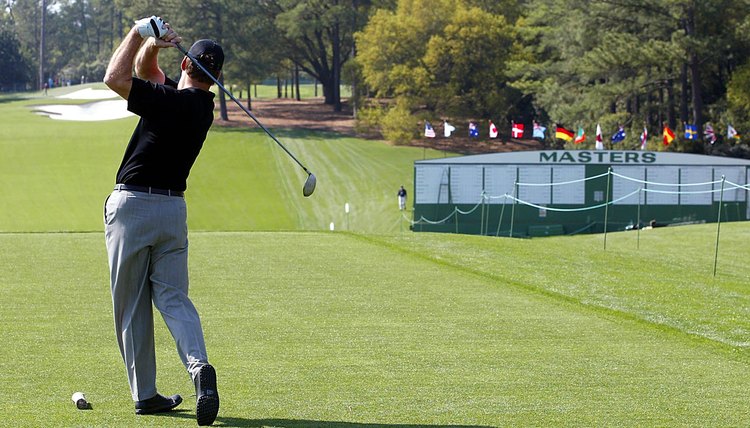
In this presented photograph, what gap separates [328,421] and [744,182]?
39.9 metres

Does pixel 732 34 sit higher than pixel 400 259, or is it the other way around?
pixel 732 34

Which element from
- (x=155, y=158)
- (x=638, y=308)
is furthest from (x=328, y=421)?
(x=638, y=308)

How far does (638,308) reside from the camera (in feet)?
35.5

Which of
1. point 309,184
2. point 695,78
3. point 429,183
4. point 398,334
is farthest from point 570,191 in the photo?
point 309,184

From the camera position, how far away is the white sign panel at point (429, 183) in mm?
42197

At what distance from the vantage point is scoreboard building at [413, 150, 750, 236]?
135 feet

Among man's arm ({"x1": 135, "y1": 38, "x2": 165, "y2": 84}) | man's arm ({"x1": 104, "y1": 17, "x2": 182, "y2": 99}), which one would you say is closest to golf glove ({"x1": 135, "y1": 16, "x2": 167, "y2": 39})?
man's arm ({"x1": 104, "y1": 17, "x2": 182, "y2": 99})

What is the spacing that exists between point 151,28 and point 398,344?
3281mm

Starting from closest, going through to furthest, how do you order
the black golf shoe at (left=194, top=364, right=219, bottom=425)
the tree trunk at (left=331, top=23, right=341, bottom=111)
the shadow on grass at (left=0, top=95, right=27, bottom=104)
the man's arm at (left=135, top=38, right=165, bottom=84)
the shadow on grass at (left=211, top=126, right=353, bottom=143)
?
the black golf shoe at (left=194, top=364, right=219, bottom=425) < the man's arm at (left=135, top=38, right=165, bottom=84) < the shadow on grass at (left=211, top=126, right=353, bottom=143) < the tree trunk at (left=331, top=23, right=341, bottom=111) < the shadow on grass at (left=0, top=95, right=27, bottom=104)

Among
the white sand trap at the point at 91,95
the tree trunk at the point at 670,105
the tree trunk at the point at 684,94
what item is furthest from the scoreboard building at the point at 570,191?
the white sand trap at the point at 91,95

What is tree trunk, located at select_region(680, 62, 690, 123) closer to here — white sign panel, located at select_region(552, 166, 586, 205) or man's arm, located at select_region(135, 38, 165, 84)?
white sign panel, located at select_region(552, 166, 586, 205)

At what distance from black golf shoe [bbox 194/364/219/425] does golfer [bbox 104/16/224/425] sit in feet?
0.15

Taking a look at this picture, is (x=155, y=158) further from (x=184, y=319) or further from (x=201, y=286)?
(x=201, y=286)

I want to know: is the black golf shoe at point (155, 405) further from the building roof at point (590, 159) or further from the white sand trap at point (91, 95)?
the white sand trap at point (91, 95)
